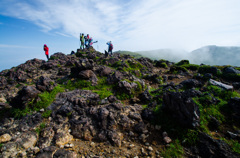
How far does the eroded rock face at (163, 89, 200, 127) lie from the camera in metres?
7.10

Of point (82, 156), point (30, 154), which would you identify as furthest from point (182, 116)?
point (30, 154)

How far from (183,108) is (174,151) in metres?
2.78

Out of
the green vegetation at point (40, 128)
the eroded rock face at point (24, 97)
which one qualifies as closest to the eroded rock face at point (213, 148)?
the green vegetation at point (40, 128)

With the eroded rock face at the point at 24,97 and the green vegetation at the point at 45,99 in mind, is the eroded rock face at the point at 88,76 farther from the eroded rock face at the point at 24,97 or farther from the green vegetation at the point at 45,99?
the eroded rock face at the point at 24,97

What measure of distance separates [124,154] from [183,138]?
3.68 metres

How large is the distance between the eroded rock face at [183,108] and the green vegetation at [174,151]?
5.07 ft

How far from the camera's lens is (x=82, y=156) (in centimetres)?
581

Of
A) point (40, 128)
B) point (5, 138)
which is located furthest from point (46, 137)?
point (5, 138)

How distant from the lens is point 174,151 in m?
6.06

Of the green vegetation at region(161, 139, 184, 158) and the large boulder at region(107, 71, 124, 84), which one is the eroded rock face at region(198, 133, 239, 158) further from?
the large boulder at region(107, 71, 124, 84)

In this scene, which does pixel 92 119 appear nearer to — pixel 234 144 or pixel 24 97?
pixel 24 97

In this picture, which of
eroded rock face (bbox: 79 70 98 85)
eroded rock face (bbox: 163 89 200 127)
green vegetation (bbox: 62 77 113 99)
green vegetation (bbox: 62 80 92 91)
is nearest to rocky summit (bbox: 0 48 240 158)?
eroded rock face (bbox: 163 89 200 127)

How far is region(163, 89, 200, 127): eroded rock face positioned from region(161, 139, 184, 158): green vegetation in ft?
5.07

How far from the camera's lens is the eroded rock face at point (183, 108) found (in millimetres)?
7099
